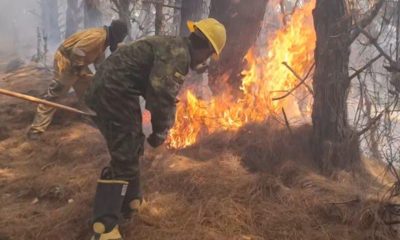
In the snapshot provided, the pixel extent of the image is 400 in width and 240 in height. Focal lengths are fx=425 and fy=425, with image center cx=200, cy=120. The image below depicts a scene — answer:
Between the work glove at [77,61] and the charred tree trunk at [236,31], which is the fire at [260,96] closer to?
the charred tree trunk at [236,31]

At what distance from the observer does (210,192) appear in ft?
15.0

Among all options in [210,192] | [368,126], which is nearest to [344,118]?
[368,126]

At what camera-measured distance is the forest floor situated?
3922 mm

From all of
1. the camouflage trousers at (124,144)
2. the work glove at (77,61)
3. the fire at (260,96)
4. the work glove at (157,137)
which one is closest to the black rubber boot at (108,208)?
the camouflage trousers at (124,144)

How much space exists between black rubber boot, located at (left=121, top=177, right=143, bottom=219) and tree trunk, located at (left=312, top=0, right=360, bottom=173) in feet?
8.12

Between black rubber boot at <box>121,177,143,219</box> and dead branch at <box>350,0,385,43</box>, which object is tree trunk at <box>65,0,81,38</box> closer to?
dead branch at <box>350,0,385,43</box>

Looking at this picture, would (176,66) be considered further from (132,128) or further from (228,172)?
(228,172)

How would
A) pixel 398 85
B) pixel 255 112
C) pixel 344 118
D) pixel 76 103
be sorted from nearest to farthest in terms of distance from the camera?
pixel 398 85 < pixel 344 118 < pixel 255 112 < pixel 76 103

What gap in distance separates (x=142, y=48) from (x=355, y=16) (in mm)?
2892

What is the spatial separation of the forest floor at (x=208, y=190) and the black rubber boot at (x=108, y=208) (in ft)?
0.92

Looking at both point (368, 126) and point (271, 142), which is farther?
point (271, 142)

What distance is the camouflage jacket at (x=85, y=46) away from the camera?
21.1 ft

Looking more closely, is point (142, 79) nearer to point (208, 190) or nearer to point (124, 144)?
point (124, 144)

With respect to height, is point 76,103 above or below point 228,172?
above
